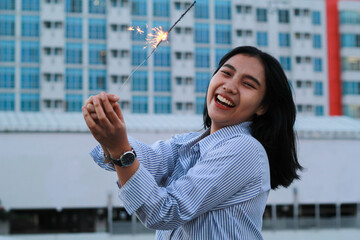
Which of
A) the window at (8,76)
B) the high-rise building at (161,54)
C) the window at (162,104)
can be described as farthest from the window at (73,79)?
the window at (162,104)

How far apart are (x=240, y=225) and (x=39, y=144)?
20.0 m

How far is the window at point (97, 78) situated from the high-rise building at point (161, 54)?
58 mm

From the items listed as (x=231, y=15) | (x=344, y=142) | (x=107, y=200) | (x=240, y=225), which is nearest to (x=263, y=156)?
(x=240, y=225)

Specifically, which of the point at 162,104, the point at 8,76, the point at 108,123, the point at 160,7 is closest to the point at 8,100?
the point at 8,76

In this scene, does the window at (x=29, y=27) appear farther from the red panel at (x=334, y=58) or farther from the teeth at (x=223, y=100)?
the teeth at (x=223, y=100)

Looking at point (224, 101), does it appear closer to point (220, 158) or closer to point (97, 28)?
point (220, 158)

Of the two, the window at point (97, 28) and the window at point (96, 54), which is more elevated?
the window at point (97, 28)

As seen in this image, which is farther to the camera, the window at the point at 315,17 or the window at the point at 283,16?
the window at the point at 283,16

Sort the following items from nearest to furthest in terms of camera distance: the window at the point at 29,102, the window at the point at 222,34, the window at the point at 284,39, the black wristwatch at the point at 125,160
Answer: the black wristwatch at the point at 125,160
the window at the point at 29,102
the window at the point at 222,34
the window at the point at 284,39

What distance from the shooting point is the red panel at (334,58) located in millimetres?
37375

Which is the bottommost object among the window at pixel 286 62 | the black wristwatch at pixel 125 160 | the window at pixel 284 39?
the black wristwatch at pixel 125 160

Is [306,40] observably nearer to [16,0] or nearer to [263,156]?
[16,0]

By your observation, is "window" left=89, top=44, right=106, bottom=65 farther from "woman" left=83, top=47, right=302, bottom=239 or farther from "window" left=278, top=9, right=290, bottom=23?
"woman" left=83, top=47, right=302, bottom=239

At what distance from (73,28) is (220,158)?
113 feet
